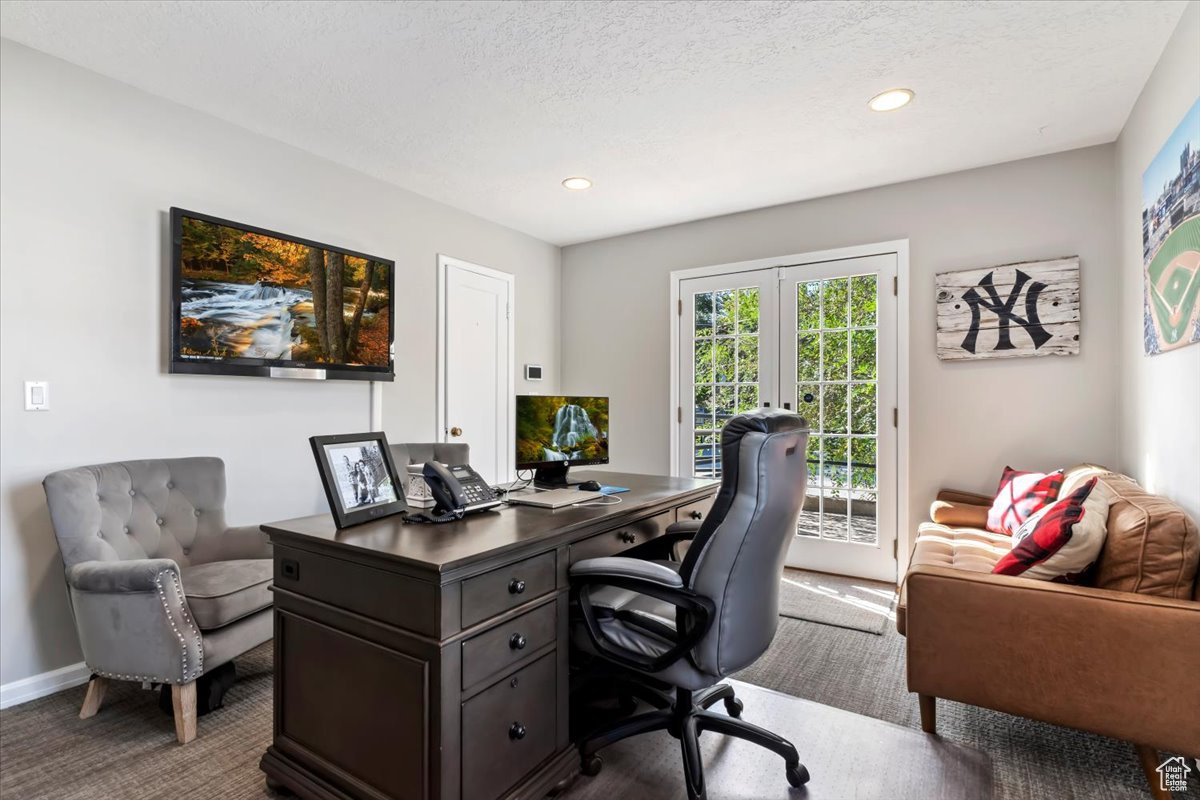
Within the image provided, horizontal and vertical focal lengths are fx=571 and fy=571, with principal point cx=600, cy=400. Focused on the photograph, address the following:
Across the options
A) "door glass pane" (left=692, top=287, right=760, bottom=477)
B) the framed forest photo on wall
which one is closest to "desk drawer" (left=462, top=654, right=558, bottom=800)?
the framed forest photo on wall

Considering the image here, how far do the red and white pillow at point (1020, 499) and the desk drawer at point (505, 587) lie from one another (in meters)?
2.44

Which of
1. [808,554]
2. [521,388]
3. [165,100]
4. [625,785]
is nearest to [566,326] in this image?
[521,388]

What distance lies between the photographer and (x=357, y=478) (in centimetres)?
177

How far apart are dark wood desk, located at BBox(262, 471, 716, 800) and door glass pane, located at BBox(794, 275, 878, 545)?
260 cm

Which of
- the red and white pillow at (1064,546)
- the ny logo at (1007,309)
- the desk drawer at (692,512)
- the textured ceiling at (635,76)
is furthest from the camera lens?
the ny logo at (1007,309)

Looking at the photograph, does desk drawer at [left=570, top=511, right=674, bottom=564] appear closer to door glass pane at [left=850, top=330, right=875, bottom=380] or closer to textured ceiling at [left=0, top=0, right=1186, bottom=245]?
textured ceiling at [left=0, top=0, right=1186, bottom=245]

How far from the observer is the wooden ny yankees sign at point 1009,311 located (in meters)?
3.20

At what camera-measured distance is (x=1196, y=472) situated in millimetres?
1935

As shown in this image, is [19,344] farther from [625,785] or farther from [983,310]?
[983,310]

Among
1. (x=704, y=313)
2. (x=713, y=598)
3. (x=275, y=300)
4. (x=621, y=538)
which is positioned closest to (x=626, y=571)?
(x=713, y=598)

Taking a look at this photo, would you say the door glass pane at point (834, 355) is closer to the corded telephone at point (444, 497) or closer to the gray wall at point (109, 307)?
the corded telephone at point (444, 497)

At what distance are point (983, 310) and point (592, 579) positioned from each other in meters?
3.08

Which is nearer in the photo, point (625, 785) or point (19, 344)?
point (625, 785)

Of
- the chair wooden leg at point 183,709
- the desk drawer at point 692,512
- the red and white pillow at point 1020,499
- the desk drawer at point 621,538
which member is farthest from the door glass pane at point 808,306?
the chair wooden leg at point 183,709
